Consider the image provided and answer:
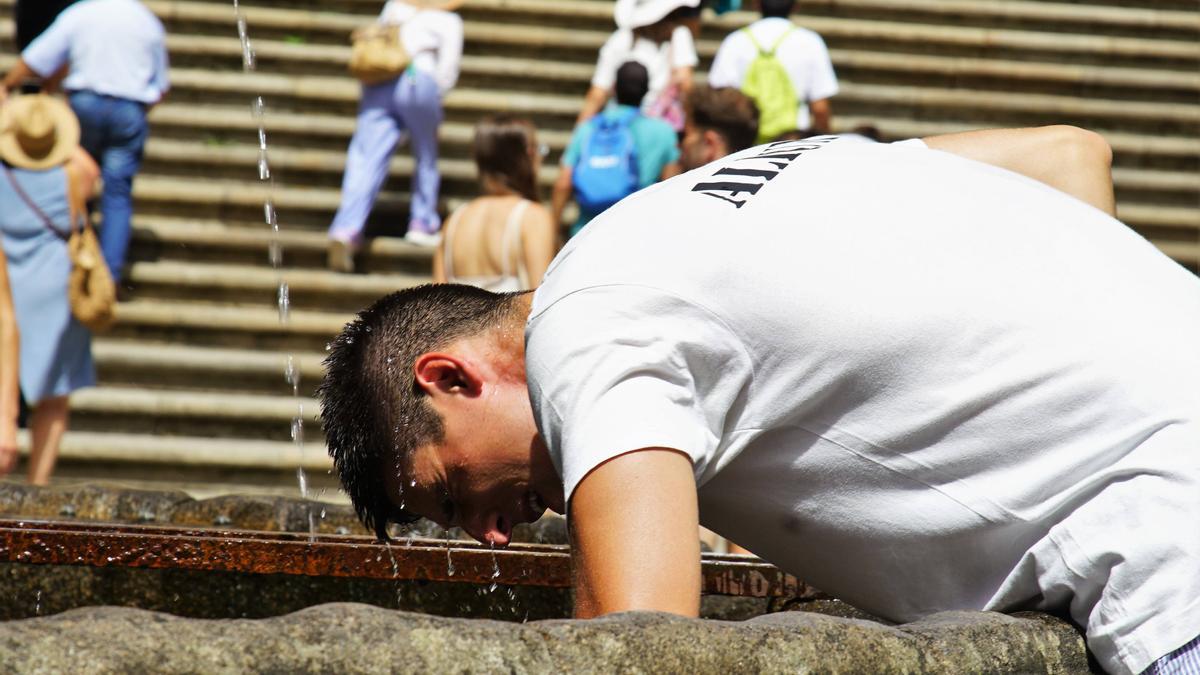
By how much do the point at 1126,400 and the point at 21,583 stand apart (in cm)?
221

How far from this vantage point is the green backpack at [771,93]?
310 inches

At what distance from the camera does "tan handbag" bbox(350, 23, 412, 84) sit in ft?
28.9

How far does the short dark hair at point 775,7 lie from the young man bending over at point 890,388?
20.3ft

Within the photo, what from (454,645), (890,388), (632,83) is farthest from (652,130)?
(454,645)

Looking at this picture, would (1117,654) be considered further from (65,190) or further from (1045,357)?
(65,190)

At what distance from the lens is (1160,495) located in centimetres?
191

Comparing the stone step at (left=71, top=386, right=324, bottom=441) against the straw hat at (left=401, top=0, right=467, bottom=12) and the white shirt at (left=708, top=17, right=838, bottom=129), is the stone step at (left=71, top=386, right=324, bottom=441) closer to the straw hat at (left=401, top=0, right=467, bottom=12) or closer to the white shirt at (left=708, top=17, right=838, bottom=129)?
the straw hat at (left=401, top=0, right=467, bottom=12)

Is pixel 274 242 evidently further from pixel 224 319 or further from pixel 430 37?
pixel 430 37

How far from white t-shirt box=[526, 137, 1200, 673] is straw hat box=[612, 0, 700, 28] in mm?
6617

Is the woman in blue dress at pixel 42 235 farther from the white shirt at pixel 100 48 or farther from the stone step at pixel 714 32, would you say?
the stone step at pixel 714 32

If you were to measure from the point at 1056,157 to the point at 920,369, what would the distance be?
679 mm

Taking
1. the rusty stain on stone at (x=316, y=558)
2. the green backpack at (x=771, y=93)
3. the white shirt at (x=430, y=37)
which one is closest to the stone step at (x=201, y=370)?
the white shirt at (x=430, y=37)

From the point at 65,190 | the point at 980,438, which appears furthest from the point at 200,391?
the point at 980,438

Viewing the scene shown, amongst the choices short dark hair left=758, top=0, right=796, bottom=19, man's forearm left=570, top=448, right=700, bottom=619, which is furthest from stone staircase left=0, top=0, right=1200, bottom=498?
man's forearm left=570, top=448, right=700, bottom=619
